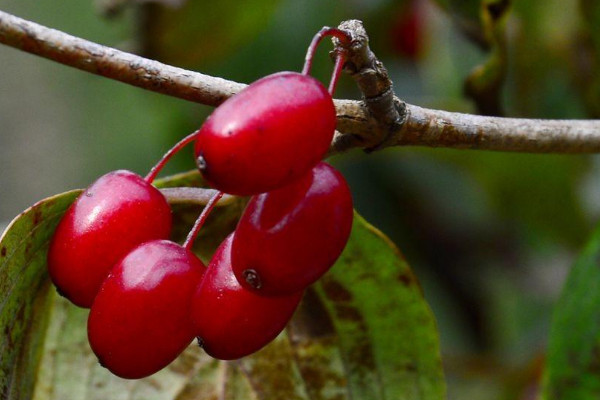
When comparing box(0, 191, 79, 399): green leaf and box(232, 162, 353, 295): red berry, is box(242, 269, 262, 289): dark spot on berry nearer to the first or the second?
box(232, 162, 353, 295): red berry

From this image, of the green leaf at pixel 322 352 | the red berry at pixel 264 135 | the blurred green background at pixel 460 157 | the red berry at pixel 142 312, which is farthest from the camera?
the blurred green background at pixel 460 157

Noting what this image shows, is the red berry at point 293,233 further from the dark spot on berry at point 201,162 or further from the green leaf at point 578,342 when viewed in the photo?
the green leaf at point 578,342

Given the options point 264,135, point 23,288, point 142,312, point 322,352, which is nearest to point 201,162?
point 264,135

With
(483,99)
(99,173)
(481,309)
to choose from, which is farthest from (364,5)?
(99,173)

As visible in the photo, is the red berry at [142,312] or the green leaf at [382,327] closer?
the red berry at [142,312]

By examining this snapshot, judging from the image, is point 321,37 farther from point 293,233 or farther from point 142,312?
point 142,312

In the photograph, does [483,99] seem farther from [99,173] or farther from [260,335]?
[99,173]

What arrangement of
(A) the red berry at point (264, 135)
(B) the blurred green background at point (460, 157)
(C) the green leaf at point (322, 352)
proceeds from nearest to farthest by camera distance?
(A) the red berry at point (264, 135), (C) the green leaf at point (322, 352), (B) the blurred green background at point (460, 157)

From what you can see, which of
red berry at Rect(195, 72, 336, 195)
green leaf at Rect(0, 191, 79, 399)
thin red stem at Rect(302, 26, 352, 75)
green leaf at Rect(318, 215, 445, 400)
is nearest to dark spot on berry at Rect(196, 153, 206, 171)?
red berry at Rect(195, 72, 336, 195)

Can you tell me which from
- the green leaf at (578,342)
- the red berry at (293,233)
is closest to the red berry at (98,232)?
the red berry at (293,233)
